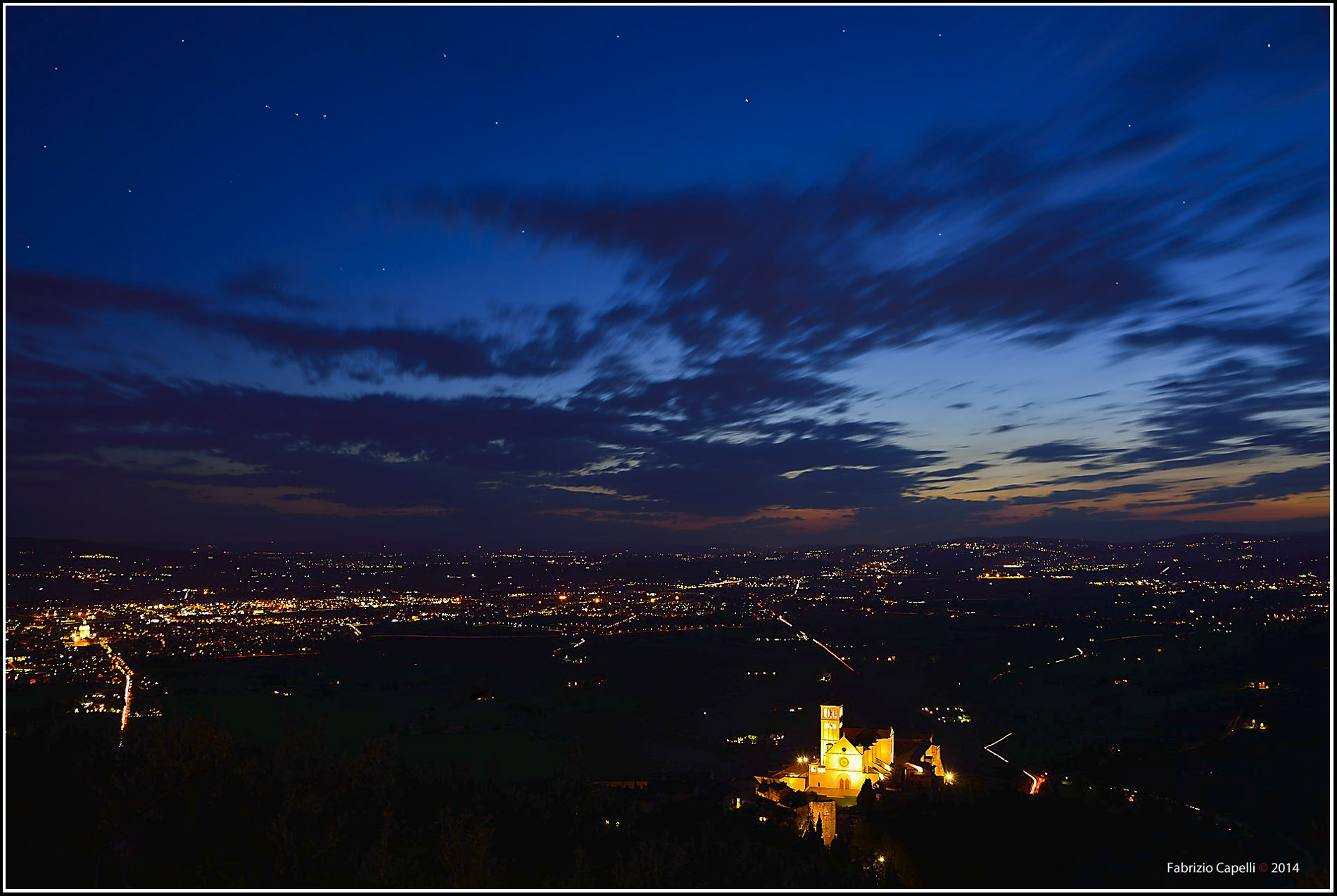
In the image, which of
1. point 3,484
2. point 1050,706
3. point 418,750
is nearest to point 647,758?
point 418,750

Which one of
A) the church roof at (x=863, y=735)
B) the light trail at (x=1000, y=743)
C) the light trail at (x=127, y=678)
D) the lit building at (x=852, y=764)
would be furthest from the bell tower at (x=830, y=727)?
the light trail at (x=127, y=678)

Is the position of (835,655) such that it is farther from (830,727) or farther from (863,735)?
(830,727)

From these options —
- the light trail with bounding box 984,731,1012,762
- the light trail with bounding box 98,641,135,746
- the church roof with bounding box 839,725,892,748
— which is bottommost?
the light trail with bounding box 984,731,1012,762

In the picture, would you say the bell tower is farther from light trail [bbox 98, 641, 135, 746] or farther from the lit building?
light trail [bbox 98, 641, 135, 746]

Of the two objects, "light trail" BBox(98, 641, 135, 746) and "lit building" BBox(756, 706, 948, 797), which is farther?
"lit building" BBox(756, 706, 948, 797)

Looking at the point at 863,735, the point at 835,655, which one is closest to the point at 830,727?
the point at 863,735

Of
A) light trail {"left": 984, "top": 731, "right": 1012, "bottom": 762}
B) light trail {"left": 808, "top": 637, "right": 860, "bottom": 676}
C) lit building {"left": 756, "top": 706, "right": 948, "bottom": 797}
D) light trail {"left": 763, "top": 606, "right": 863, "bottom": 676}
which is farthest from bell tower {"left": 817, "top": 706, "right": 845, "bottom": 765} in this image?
light trail {"left": 808, "top": 637, "right": 860, "bottom": 676}

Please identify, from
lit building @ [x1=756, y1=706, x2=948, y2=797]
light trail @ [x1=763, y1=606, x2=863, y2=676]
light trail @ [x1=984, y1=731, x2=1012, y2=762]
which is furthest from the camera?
light trail @ [x1=763, y1=606, x2=863, y2=676]

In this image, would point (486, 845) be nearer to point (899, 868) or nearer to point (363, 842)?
point (363, 842)
